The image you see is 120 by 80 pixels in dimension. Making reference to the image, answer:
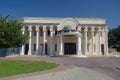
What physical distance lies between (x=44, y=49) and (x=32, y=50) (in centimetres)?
303

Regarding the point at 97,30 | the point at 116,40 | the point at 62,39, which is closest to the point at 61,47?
the point at 62,39

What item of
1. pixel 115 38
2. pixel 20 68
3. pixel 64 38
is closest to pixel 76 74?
pixel 20 68

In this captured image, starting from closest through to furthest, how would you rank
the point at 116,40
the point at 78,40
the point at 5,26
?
the point at 5,26 < the point at 78,40 < the point at 116,40

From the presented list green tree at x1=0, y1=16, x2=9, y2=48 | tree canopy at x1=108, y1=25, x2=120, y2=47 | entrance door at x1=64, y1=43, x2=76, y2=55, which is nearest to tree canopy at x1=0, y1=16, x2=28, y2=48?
green tree at x1=0, y1=16, x2=9, y2=48

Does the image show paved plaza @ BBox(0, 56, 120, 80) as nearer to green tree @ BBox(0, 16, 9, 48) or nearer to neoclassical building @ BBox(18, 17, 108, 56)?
green tree @ BBox(0, 16, 9, 48)

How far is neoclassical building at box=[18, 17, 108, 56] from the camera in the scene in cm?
4250

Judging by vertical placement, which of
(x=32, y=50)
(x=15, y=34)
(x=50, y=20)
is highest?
(x=50, y=20)

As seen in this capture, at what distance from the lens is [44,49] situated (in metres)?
43.1

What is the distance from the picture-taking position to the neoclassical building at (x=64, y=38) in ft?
139

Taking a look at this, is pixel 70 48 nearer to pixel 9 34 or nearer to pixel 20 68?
pixel 9 34

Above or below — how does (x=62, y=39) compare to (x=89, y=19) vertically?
below

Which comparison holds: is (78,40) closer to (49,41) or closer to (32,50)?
(49,41)

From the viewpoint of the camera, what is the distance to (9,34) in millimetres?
33188

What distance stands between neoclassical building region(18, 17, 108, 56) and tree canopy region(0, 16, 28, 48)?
7694mm
